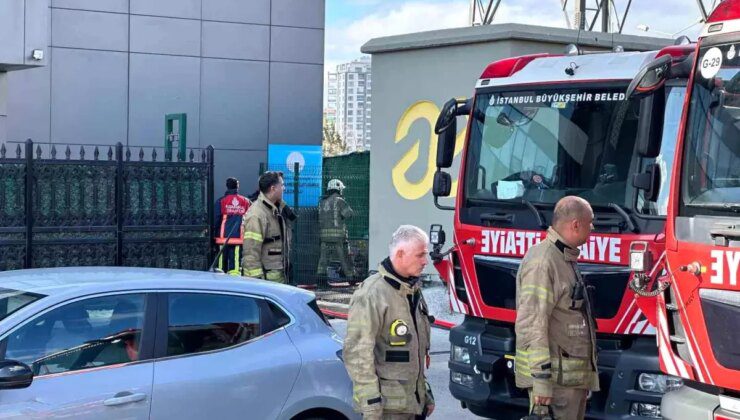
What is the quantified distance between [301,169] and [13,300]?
43.5ft

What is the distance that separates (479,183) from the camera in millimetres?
8375

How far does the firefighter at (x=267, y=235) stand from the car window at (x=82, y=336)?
3.87 meters

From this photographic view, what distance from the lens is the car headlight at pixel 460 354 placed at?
26.2 feet

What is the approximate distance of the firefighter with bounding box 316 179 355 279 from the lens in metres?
17.1

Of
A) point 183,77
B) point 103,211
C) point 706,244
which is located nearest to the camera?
point 706,244

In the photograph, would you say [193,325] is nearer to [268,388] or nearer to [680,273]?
[268,388]

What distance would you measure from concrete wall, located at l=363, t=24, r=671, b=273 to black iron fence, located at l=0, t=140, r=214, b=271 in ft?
10.8

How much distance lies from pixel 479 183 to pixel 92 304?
3.56m

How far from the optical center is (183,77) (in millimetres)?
21859

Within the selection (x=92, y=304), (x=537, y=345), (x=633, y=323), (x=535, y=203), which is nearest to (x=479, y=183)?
(x=535, y=203)

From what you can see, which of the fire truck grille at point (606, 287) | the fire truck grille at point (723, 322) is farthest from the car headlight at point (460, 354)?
the fire truck grille at point (723, 322)

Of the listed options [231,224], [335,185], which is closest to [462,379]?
[231,224]

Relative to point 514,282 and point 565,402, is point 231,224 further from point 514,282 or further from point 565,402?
point 565,402

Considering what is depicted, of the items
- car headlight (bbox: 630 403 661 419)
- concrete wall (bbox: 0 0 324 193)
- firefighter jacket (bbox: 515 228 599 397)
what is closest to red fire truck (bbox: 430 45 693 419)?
car headlight (bbox: 630 403 661 419)
